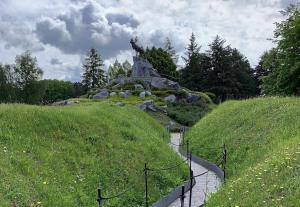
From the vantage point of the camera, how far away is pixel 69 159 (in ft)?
50.4

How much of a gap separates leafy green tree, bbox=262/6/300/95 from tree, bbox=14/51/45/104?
188 ft

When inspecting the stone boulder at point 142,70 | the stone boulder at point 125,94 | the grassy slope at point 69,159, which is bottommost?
the grassy slope at point 69,159

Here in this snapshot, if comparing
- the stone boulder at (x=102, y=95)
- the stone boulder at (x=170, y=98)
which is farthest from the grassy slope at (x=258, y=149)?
the stone boulder at (x=102, y=95)

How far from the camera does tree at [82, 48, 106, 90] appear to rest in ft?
382

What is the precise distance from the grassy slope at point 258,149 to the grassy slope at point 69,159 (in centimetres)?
332

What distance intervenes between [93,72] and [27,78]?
31851 mm

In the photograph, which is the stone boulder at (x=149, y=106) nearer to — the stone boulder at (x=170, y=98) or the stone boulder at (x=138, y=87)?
the stone boulder at (x=170, y=98)

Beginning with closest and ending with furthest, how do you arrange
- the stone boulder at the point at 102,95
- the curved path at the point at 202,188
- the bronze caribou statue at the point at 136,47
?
the curved path at the point at 202,188, the stone boulder at the point at 102,95, the bronze caribou statue at the point at 136,47

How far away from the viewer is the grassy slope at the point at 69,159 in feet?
39.2

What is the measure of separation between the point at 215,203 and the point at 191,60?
81896 mm

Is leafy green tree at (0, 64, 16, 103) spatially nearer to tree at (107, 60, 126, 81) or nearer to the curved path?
tree at (107, 60, 126, 81)

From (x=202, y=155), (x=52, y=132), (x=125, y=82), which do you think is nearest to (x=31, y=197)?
(x=52, y=132)

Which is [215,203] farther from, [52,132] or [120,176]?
[52,132]

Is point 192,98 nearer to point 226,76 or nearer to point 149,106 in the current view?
point 149,106
